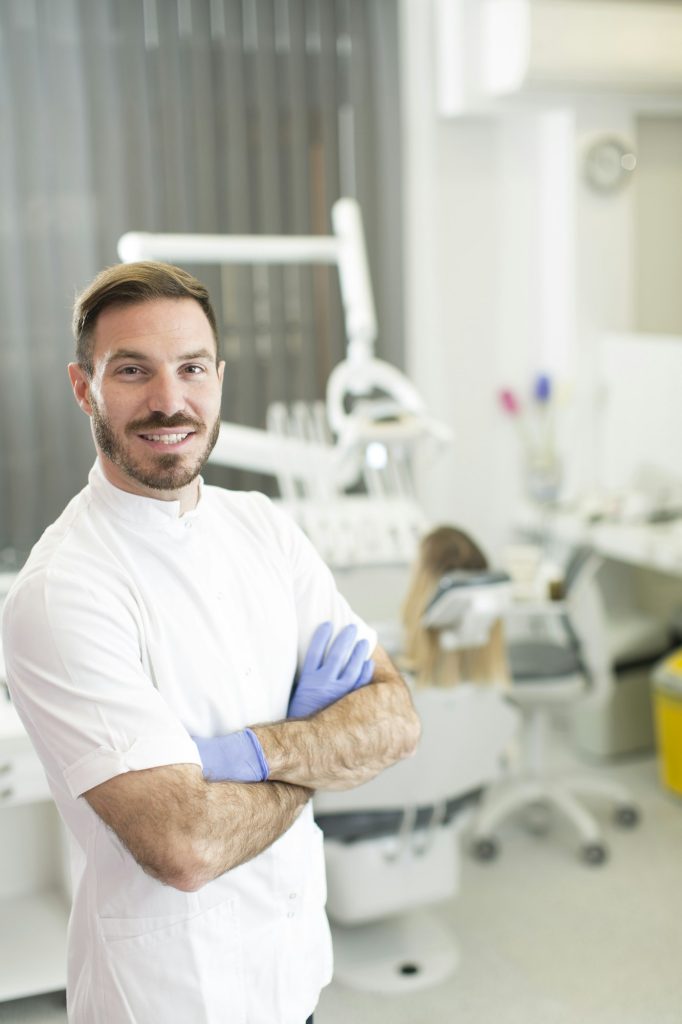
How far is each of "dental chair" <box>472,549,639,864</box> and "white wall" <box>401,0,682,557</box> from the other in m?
1.00

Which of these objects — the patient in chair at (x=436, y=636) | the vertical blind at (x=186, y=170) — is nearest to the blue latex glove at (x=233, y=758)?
the patient in chair at (x=436, y=636)

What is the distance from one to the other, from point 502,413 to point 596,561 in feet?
2.63

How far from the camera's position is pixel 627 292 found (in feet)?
13.4

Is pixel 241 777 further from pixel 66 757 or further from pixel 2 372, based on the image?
pixel 2 372

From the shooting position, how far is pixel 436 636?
255 cm

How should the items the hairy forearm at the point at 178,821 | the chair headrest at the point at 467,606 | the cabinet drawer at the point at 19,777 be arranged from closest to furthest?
the hairy forearm at the point at 178,821 < the cabinet drawer at the point at 19,777 < the chair headrest at the point at 467,606

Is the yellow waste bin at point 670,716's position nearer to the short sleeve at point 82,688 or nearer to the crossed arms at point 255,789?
the crossed arms at point 255,789

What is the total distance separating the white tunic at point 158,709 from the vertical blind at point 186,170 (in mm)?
1857

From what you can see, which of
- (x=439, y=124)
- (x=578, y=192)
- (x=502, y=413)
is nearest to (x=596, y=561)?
(x=502, y=413)

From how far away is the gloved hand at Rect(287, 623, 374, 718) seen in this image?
1.48 meters

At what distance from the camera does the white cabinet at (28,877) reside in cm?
228

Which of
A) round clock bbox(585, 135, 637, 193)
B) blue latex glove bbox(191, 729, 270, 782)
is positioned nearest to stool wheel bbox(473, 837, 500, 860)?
blue latex glove bbox(191, 729, 270, 782)

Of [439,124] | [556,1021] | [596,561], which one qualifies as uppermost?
[439,124]

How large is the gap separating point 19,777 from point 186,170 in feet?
7.16
